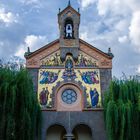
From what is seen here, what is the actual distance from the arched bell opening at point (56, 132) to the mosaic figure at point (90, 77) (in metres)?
4.00

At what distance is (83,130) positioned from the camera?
1063 inches

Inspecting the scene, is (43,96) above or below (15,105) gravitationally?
above

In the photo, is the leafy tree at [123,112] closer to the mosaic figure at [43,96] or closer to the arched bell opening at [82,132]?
the arched bell opening at [82,132]

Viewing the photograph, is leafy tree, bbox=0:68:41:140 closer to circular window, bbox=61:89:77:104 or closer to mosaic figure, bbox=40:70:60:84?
mosaic figure, bbox=40:70:60:84

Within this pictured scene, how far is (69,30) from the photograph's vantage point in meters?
28.9

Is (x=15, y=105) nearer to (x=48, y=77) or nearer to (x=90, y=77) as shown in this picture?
(x=48, y=77)

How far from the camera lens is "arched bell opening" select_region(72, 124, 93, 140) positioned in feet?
87.6

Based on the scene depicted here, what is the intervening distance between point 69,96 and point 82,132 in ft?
9.53

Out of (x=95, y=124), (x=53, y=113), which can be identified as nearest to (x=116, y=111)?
(x=95, y=124)

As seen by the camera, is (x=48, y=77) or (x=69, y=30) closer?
(x=48, y=77)

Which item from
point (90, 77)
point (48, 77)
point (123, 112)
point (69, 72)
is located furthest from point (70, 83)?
point (123, 112)

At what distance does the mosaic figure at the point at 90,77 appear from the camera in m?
27.1

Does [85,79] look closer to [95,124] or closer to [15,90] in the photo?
[95,124]

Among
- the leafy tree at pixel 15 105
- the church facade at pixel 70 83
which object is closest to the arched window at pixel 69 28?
the church facade at pixel 70 83
